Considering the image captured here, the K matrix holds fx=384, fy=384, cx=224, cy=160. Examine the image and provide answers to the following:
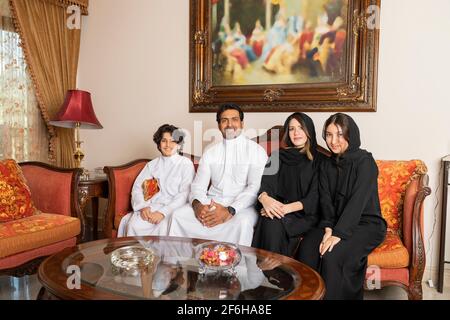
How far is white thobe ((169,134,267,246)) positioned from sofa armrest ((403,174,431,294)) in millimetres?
944

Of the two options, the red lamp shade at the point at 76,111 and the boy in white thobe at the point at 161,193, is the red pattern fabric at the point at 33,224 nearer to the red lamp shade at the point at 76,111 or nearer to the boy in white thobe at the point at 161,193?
the boy in white thobe at the point at 161,193

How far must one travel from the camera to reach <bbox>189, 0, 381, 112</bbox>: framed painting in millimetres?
2922

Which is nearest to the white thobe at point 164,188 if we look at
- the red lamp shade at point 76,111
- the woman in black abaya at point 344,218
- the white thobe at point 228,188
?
the white thobe at point 228,188

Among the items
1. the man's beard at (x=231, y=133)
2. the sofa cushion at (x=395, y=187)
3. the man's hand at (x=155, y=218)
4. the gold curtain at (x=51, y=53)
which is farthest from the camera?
the gold curtain at (x=51, y=53)

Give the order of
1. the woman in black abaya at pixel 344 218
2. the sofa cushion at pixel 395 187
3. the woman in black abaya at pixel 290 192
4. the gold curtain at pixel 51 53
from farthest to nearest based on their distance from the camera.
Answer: the gold curtain at pixel 51 53, the sofa cushion at pixel 395 187, the woman in black abaya at pixel 290 192, the woman in black abaya at pixel 344 218

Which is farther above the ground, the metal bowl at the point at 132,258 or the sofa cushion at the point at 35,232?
the metal bowl at the point at 132,258

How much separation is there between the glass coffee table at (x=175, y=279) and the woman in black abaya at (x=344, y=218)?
444 millimetres

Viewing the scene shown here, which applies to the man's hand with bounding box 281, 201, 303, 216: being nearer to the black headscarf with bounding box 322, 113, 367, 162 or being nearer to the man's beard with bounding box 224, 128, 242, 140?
the black headscarf with bounding box 322, 113, 367, 162

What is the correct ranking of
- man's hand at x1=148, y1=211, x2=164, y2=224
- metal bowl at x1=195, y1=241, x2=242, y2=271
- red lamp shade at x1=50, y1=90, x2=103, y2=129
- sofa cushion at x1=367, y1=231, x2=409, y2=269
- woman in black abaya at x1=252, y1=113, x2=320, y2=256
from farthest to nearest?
1. red lamp shade at x1=50, y1=90, x2=103, y2=129
2. man's hand at x1=148, y1=211, x2=164, y2=224
3. woman in black abaya at x1=252, y1=113, x2=320, y2=256
4. sofa cushion at x1=367, y1=231, x2=409, y2=269
5. metal bowl at x1=195, y1=241, x2=242, y2=271

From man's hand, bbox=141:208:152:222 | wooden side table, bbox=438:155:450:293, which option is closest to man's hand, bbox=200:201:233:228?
man's hand, bbox=141:208:152:222

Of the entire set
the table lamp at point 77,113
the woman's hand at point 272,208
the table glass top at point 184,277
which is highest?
the table lamp at point 77,113

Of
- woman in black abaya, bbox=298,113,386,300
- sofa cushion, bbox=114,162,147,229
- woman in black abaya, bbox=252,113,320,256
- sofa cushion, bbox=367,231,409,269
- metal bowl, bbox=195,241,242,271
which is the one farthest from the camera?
sofa cushion, bbox=114,162,147,229

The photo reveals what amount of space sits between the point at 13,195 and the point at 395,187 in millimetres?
2590

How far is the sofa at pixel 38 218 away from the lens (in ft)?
7.75
